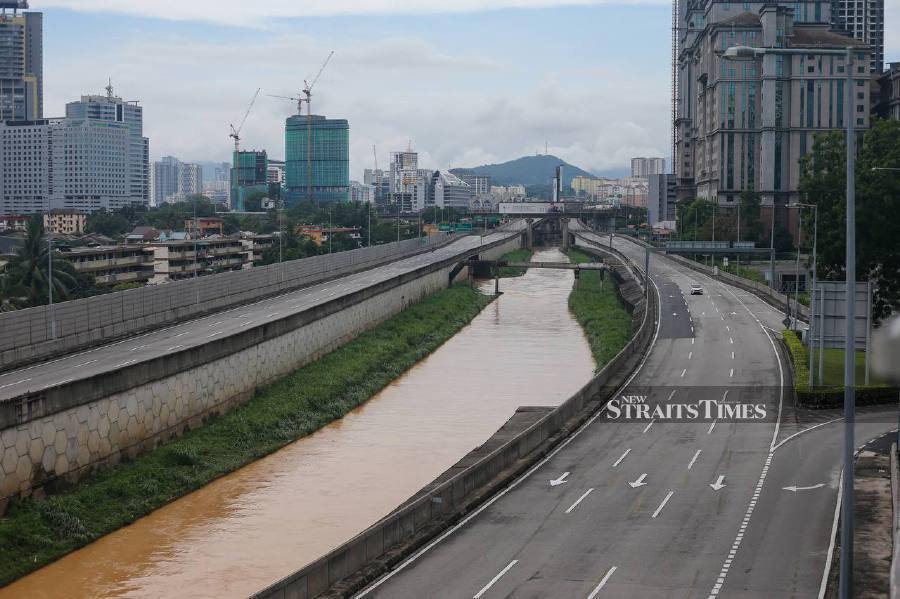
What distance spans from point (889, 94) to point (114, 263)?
107 meters

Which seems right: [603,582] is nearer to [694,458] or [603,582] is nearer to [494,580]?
[494,580]

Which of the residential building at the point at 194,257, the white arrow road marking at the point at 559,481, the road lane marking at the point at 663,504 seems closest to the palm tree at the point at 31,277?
the residential building at the point at 194,257

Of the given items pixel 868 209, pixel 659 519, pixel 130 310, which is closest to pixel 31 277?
pixel 130 310

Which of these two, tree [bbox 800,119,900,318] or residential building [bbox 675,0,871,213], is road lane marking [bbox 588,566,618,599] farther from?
residential building [bbox 675,0,871,213]

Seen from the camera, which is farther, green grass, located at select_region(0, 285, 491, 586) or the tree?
the tree

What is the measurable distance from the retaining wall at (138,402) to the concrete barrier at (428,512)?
→ 1255cm

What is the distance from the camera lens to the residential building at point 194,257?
118062mm

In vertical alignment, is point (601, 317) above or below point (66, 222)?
below

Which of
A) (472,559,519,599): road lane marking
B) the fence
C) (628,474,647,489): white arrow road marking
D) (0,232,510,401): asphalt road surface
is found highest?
the fence

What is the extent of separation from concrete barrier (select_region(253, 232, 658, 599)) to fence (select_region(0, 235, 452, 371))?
22.0m

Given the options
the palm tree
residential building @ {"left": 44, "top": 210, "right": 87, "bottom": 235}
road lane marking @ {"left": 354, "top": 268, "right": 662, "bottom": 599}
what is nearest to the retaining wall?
road lane marking @ {"left": 354, "top": 268, "right": 662, "bottom": 599}

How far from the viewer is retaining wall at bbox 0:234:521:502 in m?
34.0

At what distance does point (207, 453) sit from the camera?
1736 inches

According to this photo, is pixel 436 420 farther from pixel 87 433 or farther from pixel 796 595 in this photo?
pixel 796 595
